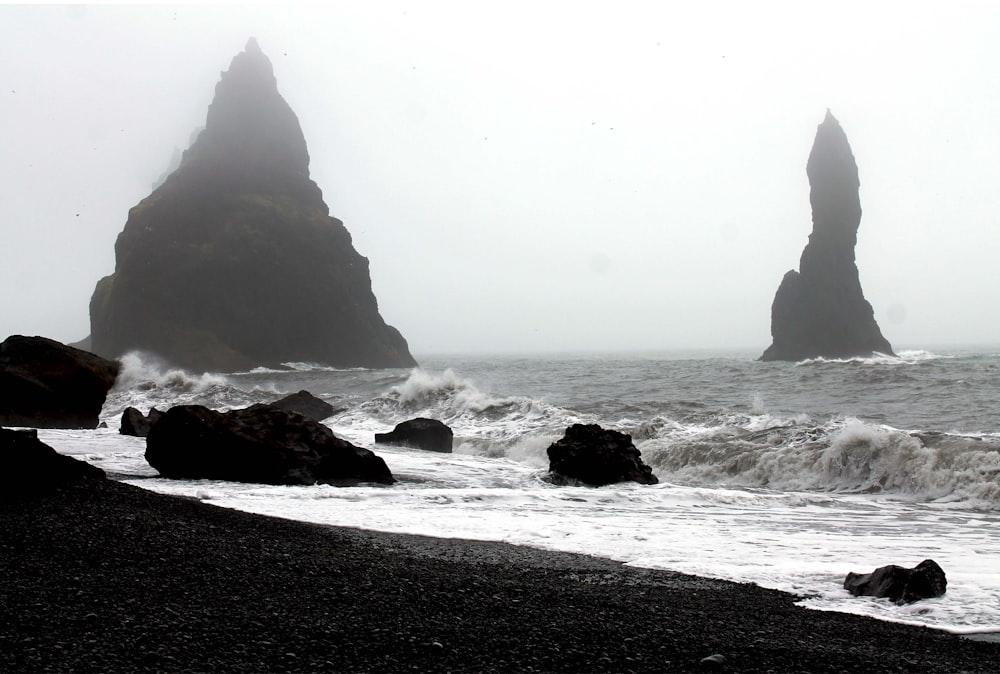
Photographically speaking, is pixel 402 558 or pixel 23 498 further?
pixel 23 498

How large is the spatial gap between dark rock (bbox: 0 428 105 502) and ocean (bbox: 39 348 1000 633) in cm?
188

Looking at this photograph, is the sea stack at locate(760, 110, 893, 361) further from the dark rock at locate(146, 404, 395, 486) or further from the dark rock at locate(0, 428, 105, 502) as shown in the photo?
the dark rock at locate(0, 428, 105, 502)

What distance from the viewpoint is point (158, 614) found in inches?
170

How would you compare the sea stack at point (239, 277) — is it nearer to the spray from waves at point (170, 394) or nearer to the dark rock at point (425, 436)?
the spray from waves at point (170, 394)

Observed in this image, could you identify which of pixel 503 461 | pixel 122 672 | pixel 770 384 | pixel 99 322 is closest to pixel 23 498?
pixel 122 672

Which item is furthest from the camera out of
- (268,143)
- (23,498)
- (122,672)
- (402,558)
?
(268,143)

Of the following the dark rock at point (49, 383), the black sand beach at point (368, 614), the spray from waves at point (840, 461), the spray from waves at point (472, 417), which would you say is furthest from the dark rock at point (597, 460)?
the dark rock at point (49, 383)

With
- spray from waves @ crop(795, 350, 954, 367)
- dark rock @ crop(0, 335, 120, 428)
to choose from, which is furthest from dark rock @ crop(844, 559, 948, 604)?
spray from waves @ crop(795, 350, 954, 367)

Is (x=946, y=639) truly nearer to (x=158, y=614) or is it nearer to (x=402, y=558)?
(x=402, y=558)

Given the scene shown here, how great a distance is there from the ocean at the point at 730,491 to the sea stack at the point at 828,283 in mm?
61043

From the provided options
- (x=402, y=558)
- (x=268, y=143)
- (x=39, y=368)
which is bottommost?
(x=402, y=558)

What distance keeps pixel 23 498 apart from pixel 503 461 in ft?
31.9

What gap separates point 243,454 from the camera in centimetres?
1160

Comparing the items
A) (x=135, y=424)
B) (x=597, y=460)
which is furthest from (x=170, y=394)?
(x=597, y=460)
